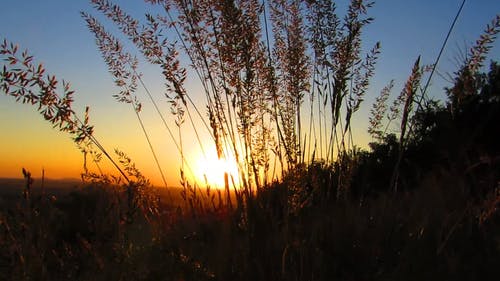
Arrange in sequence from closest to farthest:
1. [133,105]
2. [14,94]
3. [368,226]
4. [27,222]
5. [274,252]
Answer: [27,222] < [14,94] < [274,252] < [368,226] < [133,105]

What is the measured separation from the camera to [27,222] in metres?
2.15

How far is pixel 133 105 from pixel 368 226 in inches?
70.6

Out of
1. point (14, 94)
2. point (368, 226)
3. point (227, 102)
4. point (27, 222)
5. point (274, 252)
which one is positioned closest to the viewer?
point (27, 222)

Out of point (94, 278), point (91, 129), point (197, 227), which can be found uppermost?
point (91, 129)

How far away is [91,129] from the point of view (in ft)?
8.43

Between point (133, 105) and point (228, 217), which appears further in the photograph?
point (133, 105)

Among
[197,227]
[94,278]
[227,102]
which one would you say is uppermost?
[227,102]

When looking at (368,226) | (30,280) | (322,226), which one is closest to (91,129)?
(30,280)

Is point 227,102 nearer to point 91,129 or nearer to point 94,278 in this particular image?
point 91,129

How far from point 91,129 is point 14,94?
0.41 metres

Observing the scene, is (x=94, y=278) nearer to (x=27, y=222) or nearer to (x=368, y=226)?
(x=27, y=222)

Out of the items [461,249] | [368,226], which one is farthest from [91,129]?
[461,249]

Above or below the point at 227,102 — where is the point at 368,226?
below

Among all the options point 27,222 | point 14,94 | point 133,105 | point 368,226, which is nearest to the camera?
point 27,222
